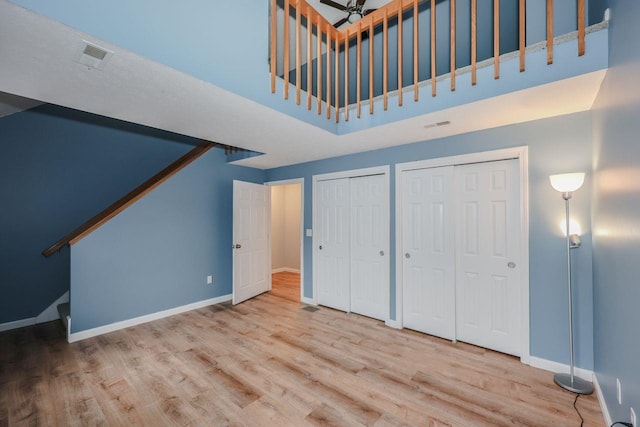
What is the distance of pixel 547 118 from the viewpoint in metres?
2.53

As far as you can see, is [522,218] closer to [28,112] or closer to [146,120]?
[146,120]

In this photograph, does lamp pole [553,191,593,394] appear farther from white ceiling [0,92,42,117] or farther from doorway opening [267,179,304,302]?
white ceiling [0,92,42,117]

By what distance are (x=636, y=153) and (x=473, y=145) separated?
1720 millimetres

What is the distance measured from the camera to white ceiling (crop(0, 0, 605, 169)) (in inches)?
58.9

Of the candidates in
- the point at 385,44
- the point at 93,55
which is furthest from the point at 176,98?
the point at 385,44

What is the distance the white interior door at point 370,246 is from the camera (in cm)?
363

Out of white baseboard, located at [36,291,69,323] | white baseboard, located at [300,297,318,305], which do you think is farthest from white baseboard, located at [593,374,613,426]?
white baseboard, located at [36,291,69,323]

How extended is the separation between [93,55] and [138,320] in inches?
128

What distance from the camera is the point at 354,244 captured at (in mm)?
3953

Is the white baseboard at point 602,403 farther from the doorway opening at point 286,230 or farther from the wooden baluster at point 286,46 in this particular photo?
the doorway opening at point 286,230

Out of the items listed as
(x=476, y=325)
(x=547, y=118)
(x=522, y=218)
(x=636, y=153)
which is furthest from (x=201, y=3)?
(x=476, y=325)

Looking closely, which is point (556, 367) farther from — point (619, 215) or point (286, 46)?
point (286, 46)

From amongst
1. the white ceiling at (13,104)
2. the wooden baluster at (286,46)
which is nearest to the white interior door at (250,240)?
the wooden baluster at (286,46)

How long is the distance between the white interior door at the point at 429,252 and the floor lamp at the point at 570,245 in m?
0.97
